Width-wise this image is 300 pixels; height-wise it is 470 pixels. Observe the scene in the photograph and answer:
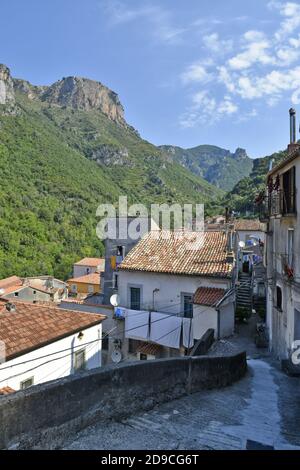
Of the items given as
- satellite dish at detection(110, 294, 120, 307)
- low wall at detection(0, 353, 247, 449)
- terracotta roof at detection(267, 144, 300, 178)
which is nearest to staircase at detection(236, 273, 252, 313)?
satellite dish at detection(110, 294, 120, 307)

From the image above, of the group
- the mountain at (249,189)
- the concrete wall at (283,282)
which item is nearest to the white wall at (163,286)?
the concrete wall at (283,282)

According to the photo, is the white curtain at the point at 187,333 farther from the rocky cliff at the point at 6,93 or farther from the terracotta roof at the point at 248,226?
the rocky cliff at the point at 6,93

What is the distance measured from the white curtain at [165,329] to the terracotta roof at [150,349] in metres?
0.52

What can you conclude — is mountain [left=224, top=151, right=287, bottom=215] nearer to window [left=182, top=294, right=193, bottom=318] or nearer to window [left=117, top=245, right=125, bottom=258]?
window [left=117, top=245, right=125, bottom=258]

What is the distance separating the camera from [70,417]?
432 centimetres

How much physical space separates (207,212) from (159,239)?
210ft

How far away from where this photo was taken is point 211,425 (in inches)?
209

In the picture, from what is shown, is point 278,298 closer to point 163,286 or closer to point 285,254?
point 285,254

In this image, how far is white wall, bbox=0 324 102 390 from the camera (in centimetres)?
1032

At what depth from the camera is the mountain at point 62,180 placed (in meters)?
67.5

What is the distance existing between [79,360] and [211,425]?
9.45 m

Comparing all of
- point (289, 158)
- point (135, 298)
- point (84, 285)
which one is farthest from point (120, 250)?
point (84, 285)

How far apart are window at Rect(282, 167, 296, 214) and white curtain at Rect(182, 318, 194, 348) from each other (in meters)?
7.69
